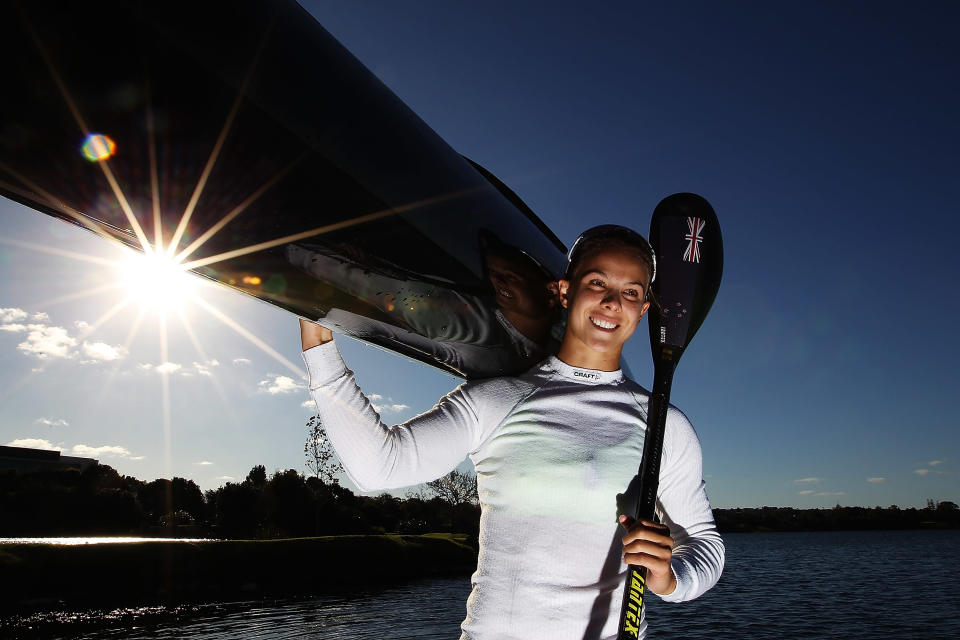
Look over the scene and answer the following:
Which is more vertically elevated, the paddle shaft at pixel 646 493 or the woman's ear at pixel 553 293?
the woman's ear at pixel 553 293

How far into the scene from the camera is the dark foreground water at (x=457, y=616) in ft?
88.2

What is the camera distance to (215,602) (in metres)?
34.4

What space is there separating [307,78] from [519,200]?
4.16ft

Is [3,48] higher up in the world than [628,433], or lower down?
higher up

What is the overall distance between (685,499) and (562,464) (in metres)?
0.53

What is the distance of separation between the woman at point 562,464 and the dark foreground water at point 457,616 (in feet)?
94.1

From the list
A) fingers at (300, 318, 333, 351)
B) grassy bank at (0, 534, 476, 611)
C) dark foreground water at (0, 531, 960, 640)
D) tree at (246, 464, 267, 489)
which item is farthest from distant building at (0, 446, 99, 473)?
fingers at (300, 318, 333, 351)

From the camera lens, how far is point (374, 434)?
68.9 inches

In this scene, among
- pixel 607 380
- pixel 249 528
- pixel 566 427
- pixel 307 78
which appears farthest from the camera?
pixel 249 528

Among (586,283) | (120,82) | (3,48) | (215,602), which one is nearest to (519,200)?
(586,283)

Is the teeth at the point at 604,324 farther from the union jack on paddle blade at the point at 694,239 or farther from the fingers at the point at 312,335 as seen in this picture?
the fingers at the point at 312,335

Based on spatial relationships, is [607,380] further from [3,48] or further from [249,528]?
[249,528]

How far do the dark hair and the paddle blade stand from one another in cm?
12

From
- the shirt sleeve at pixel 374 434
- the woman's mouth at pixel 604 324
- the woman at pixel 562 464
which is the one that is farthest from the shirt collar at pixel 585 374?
the shirt sleeve at pixel 374 434
